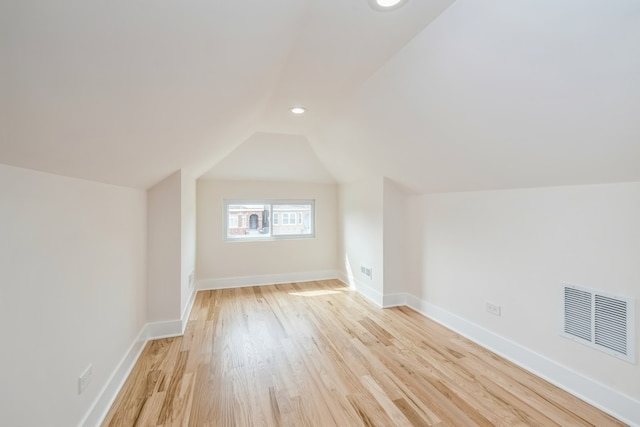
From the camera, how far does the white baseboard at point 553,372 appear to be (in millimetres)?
1710

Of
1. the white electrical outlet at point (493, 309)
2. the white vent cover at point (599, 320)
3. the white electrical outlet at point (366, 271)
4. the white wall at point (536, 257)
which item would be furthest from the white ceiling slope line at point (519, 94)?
the white electrical outlet at point (366, 271)

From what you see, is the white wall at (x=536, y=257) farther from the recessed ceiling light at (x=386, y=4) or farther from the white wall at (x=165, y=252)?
the white wall at (x=165, y=252)

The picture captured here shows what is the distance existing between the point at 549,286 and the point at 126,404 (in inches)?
122

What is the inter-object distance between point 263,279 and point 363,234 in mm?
1813

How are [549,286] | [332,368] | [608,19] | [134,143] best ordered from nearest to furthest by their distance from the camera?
[608,19]
[134,143]
[549,286]
[332,368]

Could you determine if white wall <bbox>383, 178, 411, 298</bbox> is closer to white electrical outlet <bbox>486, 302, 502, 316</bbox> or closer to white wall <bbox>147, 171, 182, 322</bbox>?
white electrical outlet <bbox>486, 302, 502, 316</bbox>

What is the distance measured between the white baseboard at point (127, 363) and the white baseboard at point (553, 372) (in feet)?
9.29

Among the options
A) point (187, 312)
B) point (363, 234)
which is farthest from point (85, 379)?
point (363, 234)

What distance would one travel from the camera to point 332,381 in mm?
2094

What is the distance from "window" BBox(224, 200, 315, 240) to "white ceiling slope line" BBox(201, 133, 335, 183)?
0.44 meters

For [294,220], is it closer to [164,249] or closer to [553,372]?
[164,249]

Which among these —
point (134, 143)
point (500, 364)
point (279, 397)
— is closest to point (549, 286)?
point (500, 364)

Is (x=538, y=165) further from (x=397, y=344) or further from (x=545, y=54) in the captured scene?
(x=397, y=344)

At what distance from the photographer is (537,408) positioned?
180 cm
